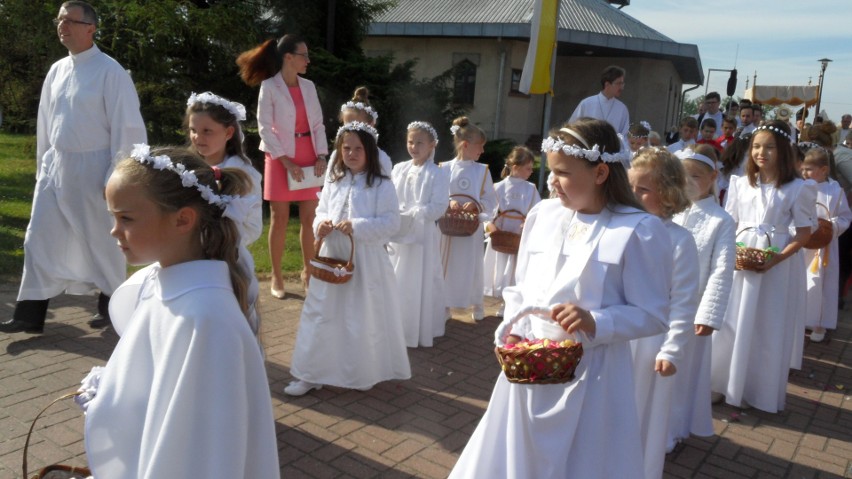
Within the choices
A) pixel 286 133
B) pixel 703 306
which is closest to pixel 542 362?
pixel 703 306

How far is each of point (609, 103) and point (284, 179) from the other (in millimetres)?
3993

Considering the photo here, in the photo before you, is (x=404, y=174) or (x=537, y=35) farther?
(x=537, y=35)

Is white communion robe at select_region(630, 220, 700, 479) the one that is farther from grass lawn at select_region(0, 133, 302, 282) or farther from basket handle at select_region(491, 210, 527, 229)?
grass lawn at select_region(0, 133, 302, 282)

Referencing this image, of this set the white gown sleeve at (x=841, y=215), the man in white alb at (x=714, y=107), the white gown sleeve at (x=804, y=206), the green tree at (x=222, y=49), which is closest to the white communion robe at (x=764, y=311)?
the white gown sleeve at (x=804, y=206)

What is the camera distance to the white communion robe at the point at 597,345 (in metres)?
2.79

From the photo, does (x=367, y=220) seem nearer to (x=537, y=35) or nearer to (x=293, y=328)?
(x=293, y=328)

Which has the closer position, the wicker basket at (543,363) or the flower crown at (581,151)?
the wicker basket at (543,363)

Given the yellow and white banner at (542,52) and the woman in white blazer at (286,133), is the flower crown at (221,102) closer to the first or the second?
the woman in white blazer at (286,133)

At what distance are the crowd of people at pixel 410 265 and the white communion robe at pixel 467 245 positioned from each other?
0.07ft

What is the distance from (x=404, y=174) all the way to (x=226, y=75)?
7163mm

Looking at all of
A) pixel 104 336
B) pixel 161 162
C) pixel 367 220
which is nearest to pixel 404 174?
pixel 367 220

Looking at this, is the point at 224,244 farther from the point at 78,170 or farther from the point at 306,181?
the point at 306,181

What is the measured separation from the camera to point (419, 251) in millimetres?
6340

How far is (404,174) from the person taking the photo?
21.4 ft
